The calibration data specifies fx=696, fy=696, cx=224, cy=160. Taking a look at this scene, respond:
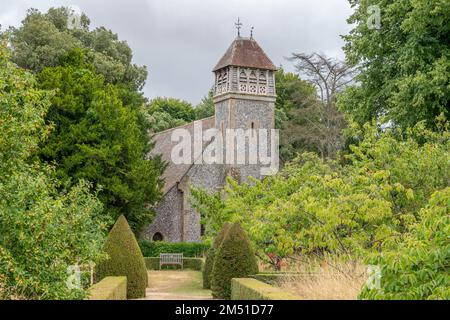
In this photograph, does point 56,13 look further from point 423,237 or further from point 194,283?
point 423,237

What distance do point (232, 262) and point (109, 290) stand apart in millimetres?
5444

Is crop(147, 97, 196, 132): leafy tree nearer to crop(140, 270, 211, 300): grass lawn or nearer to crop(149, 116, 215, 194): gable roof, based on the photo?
crop(149, 116, 215, 194): gable roof

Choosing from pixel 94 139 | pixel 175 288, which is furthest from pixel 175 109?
pixel 175 288

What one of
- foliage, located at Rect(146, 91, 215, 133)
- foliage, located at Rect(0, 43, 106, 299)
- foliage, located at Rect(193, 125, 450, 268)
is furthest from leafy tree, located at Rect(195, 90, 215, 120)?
foliage, located at Rect(0, 43, 106, 299)

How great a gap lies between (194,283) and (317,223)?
11.4m

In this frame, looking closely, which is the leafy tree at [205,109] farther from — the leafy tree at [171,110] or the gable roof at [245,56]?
the gable roof at [245,56]

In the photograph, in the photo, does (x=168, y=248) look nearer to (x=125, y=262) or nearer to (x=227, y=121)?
(x=227, y=121)

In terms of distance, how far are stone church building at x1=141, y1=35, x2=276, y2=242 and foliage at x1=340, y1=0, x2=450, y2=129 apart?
18.1 m

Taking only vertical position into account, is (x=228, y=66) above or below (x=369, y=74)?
above

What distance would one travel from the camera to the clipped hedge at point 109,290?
39.2 ft

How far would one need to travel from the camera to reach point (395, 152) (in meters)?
17.0

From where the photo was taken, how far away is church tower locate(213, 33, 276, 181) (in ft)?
145
